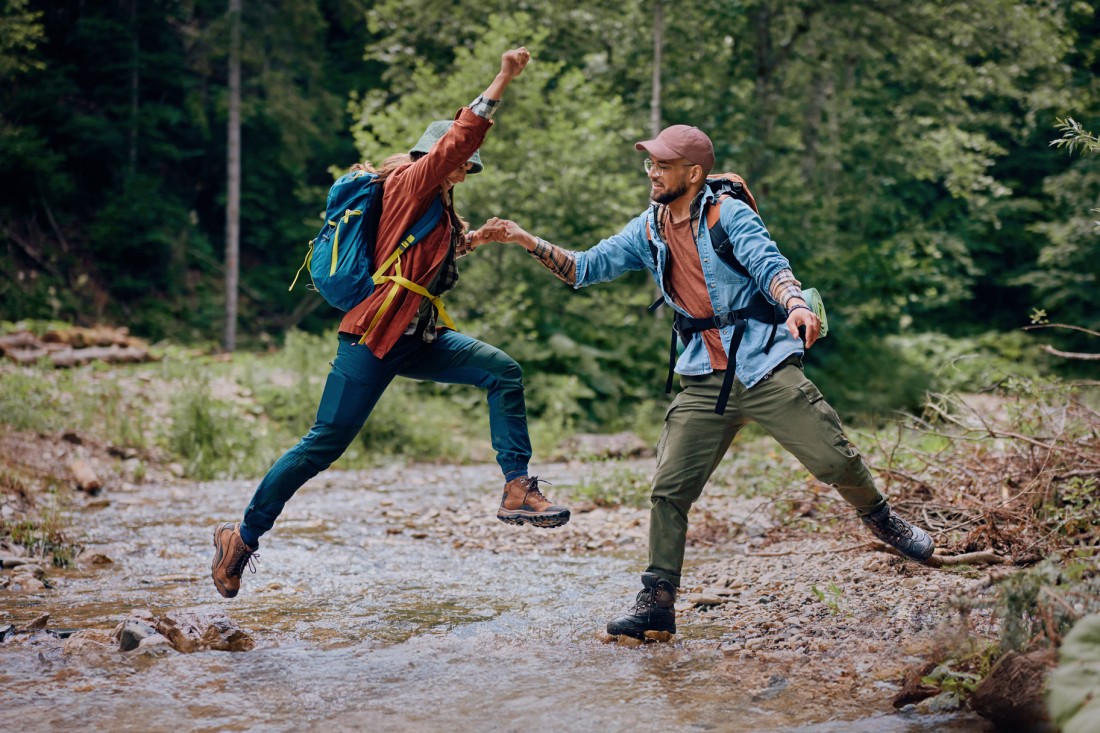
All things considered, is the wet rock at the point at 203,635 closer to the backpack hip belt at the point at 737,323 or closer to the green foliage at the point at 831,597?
the backpack hip belt at the point at 737,323

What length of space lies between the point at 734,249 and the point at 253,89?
25.0 meters

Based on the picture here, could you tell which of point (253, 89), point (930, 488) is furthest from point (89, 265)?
point (930, 488)

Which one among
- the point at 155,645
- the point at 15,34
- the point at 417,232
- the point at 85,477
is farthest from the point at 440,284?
the point at 15,34

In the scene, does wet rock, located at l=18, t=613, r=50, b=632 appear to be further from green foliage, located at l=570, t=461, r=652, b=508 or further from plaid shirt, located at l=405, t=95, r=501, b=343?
green foliage, located at l=570, t=461, r=652, b=508

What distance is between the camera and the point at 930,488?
6.23 m

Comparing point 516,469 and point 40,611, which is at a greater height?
point 516,469

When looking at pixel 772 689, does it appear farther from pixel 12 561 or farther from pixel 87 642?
pixel 12 561

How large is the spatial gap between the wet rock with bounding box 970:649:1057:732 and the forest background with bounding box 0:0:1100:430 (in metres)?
12.1

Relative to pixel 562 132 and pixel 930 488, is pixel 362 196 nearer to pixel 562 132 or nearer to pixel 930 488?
pixel 930 488

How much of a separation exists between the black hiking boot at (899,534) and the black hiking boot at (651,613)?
39.0 inches

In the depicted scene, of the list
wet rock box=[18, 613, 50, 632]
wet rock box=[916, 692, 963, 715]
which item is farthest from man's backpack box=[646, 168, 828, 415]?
wet rock box=[18, 613, 50, 632]

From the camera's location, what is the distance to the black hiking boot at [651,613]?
15.0ft

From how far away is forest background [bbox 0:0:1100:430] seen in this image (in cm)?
1722

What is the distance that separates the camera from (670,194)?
4676 millimetres
